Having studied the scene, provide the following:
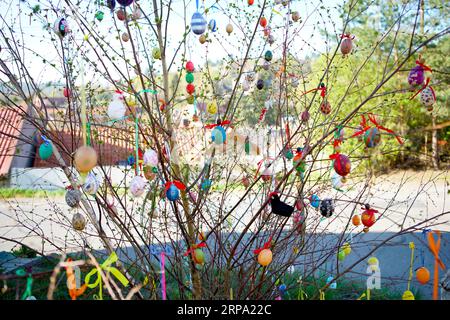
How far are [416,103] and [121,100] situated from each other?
1074 centimetres

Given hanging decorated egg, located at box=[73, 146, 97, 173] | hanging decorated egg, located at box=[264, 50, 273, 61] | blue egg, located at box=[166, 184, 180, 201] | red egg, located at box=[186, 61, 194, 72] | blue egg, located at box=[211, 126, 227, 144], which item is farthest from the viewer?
hanging decorated egg, located at box=[264, 50, 273, 61]

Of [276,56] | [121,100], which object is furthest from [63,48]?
[276,56]

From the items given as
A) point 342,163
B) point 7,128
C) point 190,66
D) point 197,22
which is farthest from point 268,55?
point 7,128

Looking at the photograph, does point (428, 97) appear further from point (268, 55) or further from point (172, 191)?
point (172, 191)

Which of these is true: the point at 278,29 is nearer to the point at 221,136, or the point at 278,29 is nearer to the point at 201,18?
the point at 201,18

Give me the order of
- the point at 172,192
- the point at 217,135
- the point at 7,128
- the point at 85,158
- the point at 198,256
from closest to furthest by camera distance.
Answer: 1. the point at 85,158
2. the point at 172,192
3. the point at 198,256
4. the point at 217,135
5. the point at 7,128

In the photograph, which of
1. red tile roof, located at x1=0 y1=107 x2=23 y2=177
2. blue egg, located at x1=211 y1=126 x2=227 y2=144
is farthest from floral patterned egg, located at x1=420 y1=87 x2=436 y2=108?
red tile roof, located at x1=0 y1=107 x2=23 y2=177

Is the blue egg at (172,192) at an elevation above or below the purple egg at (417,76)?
below

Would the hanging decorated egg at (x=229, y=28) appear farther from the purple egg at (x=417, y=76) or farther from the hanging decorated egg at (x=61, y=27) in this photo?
the purple egg at (x=417, y=76)

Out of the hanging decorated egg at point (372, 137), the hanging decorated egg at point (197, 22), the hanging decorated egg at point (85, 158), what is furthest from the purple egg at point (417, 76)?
the hanging decorated egg at point (85, 158)

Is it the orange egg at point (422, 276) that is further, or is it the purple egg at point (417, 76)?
the orange egg at point (422, 276)

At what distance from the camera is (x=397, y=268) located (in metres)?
5.21

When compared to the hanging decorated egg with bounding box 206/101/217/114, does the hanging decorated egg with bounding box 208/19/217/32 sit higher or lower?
higher

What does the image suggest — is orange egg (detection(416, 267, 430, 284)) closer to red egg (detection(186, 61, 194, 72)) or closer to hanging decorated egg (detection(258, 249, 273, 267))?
hanging decorated egg (detection(258, 249, 273, 267))
